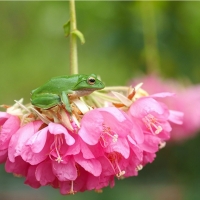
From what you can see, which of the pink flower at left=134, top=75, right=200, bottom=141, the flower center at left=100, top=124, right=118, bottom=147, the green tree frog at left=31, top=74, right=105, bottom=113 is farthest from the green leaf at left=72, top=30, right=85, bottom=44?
the pink flower at left=134, top=75, right=200, bottom=141

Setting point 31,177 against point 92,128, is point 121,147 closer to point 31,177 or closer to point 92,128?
point 92,128

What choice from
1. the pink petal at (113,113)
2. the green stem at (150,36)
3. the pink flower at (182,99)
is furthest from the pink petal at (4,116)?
the green stem at (150,36)

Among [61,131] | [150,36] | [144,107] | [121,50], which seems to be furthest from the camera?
[121,50]

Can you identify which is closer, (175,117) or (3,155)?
(3,155)

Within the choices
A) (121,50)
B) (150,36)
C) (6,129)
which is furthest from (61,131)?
(121,50)

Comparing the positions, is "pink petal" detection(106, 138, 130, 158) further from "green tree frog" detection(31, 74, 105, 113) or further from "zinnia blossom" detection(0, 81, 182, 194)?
"green tree frog" detection(31, 74, 105, 113)
